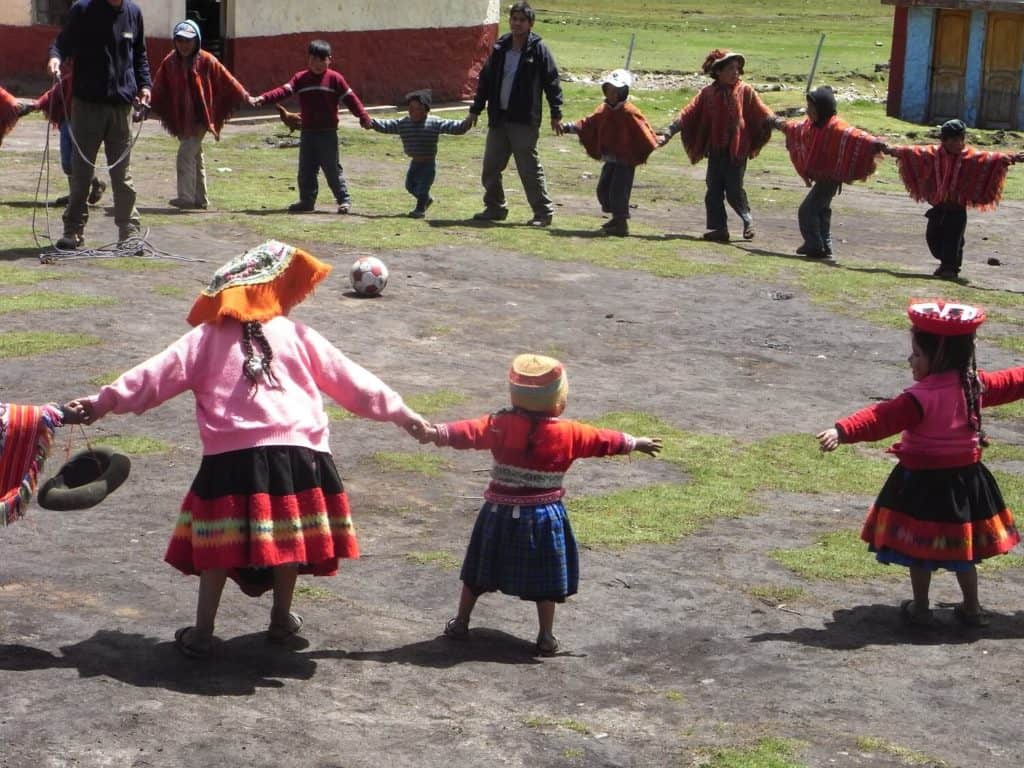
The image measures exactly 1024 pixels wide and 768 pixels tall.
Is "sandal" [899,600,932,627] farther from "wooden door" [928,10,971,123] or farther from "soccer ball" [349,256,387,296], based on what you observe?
"wooden door" [928,10,971,123]

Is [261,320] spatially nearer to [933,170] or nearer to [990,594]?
[990,594]

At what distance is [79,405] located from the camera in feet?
19.9

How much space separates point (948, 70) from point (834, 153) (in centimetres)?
1378

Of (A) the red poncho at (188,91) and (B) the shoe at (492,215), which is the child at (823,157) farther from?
(A) the red poncho at (188,91)

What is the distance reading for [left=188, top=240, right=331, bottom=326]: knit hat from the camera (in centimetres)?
610

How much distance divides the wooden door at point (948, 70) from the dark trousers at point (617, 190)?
13.5 metres

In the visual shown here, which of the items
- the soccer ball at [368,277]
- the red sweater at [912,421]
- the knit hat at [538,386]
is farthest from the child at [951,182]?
the knit hat at [538,386]

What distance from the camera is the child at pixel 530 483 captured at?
639 cm

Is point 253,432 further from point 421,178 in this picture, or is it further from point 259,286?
point 421,178

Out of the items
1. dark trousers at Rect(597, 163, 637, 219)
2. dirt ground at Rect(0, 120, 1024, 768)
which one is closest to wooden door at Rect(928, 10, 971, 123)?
dark trousers at Rect(597, 163, 637, 219)

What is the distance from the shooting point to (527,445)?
21.0 ft

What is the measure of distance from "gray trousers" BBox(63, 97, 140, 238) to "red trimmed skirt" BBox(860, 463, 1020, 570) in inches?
307

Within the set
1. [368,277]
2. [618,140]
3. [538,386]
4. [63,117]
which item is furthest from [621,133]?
[538,386]

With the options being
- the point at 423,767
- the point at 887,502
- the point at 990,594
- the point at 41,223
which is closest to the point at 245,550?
the point at 423,767
